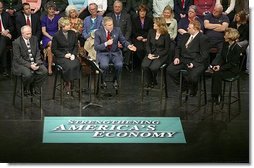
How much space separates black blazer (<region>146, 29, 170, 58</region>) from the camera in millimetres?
9508

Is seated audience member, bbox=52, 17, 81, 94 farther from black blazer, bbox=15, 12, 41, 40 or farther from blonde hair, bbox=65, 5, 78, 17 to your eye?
black blazer, bbox=15, 12, 41, 40

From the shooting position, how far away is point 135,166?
25.0 ft

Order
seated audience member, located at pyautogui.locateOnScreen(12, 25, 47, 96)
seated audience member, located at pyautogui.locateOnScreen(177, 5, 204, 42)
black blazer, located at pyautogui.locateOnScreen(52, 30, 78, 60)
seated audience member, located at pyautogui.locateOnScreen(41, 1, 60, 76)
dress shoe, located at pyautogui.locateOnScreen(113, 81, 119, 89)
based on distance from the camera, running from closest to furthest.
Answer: seated audience member, located at pyautogui.locateOnScreen(12, 25, 47, 96) < black blazer, located at pyautogui.locateOnScreen(52, 30, 78, 60) < dress shoe, located at pyautogui.locateOnScreen(113, 81, 119, 89) < seated audience member, located at pyautogui.locateOnScreen(177, 5, 204, 42) < seated audience member, located at pyautogui.locateOnScreen(41, 1, 60, 76)

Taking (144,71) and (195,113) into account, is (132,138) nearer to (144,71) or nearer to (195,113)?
(195,113)

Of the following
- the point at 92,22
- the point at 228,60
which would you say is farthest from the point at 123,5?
the point at 228,60

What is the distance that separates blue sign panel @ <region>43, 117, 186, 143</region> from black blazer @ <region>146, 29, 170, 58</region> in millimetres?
1190

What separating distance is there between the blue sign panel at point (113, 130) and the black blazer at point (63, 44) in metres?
1.09

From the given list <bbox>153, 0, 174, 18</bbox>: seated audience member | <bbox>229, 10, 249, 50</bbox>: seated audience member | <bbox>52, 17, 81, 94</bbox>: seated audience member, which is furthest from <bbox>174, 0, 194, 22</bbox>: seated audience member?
<bbox>52, 17, 81, 94</bbox>: seated audience member

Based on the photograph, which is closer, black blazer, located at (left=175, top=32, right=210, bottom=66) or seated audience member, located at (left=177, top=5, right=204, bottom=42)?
black blazer, located at (left=175, top=32, right=210, bottom=66)

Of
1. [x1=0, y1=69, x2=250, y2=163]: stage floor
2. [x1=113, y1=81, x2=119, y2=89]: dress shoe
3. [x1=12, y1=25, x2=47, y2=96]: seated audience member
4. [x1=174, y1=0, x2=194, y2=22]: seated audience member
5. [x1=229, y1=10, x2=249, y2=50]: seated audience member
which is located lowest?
[x1=0, y1=69, x2=250, y2=163]: stage floor

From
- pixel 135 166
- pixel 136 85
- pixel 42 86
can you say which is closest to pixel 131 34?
pixel 136 85

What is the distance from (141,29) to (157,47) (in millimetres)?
1209

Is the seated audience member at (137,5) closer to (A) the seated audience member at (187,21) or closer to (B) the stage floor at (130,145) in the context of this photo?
(A) the seated audience member at (187,21)

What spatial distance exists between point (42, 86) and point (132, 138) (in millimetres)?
2279
